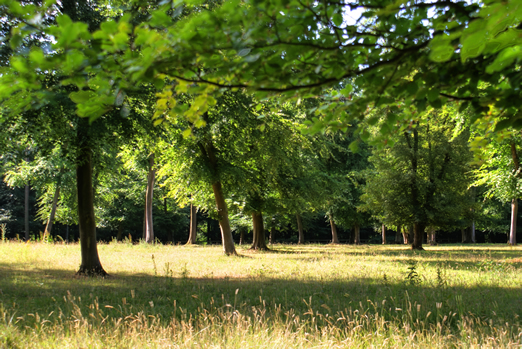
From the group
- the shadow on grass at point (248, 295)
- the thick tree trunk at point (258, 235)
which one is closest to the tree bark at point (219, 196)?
the thick tree trunk at point (258, 235)

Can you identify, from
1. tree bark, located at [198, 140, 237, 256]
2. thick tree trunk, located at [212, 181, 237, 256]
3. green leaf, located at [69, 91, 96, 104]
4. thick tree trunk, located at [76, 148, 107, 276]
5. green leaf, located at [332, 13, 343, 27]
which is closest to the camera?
green leaf, located at [69, 91, 96, 104]

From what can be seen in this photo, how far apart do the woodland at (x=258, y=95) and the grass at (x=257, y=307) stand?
202cm

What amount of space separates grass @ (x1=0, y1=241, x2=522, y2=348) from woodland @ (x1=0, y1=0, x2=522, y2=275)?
79.4 inches

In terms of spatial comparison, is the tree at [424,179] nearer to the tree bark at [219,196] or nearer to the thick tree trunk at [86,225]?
the tree bark at [219,196]

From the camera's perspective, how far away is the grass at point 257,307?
4105 mm

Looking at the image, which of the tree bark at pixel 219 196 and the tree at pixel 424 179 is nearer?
the tree bark at pixel 219 196

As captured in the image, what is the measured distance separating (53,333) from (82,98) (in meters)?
3.73

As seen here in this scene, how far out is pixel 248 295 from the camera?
7258 millimetres

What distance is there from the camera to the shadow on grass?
593 centimetres

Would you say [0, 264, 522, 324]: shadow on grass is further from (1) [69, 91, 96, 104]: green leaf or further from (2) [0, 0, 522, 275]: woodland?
(1) [69, 91, 96, 104]: green leaf

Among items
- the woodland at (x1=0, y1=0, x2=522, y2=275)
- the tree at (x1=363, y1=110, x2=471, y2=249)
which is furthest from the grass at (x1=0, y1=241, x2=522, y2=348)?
the tree at (x1=363, y1=110, x2=471, y2=249)

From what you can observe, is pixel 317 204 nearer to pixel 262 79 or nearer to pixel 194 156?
pixel 194 156

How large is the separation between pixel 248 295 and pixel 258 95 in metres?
5.72

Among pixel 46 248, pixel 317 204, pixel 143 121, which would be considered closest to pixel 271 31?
pixel 143 121
